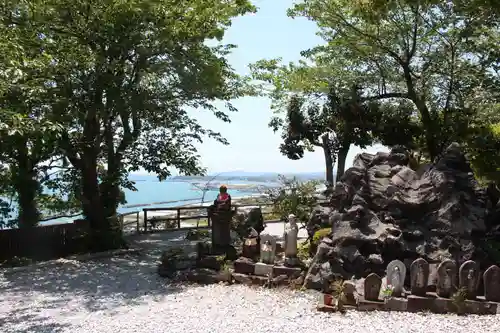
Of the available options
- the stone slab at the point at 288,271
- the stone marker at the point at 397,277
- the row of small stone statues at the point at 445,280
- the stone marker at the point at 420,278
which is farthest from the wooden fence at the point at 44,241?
the stone marker at the point at 420,278

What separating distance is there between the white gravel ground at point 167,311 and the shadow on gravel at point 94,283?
0.07 ft

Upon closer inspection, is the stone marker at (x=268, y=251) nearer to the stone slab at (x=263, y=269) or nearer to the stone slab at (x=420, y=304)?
the stone slab at (x=263, y=269)

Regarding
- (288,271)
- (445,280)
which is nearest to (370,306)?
(445,280)

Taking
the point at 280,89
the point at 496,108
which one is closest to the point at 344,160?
the point at 280,89

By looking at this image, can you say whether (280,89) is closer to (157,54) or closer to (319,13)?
(319,13)

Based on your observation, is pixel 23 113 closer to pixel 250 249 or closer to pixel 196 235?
pixel 250 249

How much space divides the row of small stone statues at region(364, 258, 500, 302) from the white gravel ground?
0.52m

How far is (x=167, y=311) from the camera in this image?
862cm

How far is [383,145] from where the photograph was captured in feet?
65.0

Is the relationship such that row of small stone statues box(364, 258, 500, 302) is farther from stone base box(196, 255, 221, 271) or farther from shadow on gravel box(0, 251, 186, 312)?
shadow on gravel box(0, 251, 186, 312)

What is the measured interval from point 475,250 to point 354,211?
8.40 ft

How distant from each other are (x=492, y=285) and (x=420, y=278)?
3.96 feet

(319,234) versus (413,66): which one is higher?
(413,66)

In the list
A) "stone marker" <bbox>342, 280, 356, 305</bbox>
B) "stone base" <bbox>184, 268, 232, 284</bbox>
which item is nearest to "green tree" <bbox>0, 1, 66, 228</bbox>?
"stone base" <bbox>184, 268, 232, 284</bbox>
